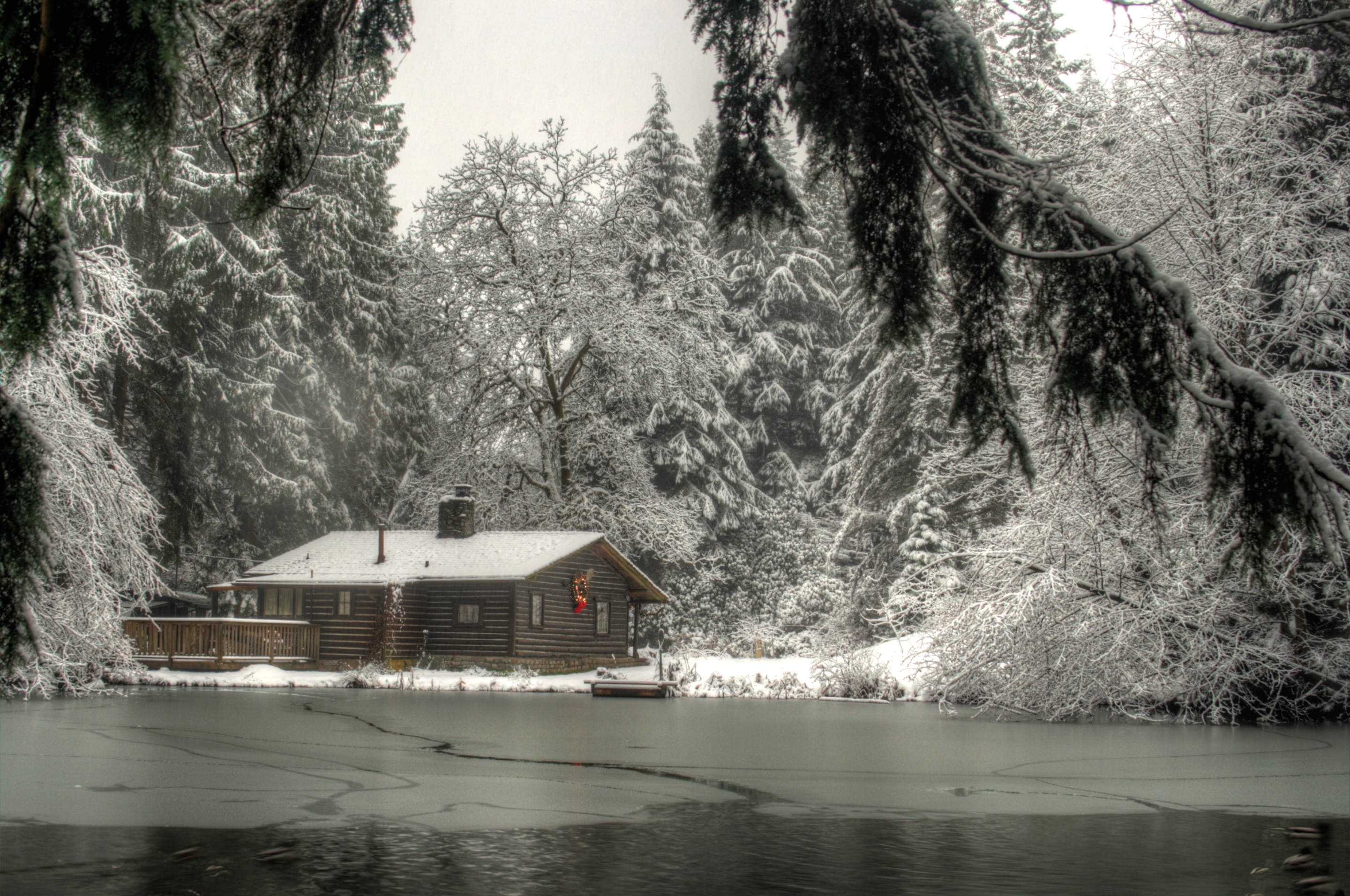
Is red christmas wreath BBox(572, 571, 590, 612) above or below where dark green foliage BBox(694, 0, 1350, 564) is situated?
below

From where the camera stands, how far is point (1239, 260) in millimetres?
18828

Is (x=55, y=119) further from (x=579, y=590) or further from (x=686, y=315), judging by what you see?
(x=686, y=315)

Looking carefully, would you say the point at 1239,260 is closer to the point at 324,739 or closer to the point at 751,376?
the point at 324,739

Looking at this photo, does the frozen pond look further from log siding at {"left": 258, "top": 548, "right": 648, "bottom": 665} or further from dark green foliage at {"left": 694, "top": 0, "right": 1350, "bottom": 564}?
log siding at {"left": 258, "top": 548, "right": 648, "bottom": 665}

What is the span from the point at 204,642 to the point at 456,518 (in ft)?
26.3

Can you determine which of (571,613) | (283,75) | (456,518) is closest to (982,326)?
(283,75)

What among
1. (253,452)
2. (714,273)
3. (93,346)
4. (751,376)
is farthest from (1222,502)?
(751,376)

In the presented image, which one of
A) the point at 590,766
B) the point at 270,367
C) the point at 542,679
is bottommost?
the point at 542,679

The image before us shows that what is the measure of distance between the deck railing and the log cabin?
1.55 meters

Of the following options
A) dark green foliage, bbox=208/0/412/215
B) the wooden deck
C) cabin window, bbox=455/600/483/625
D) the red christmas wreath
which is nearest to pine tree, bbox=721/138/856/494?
the red christmas wreath

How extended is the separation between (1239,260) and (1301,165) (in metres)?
1.84

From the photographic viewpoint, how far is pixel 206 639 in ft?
105

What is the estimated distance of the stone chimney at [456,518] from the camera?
36406 mm

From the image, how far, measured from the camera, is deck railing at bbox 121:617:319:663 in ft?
104
